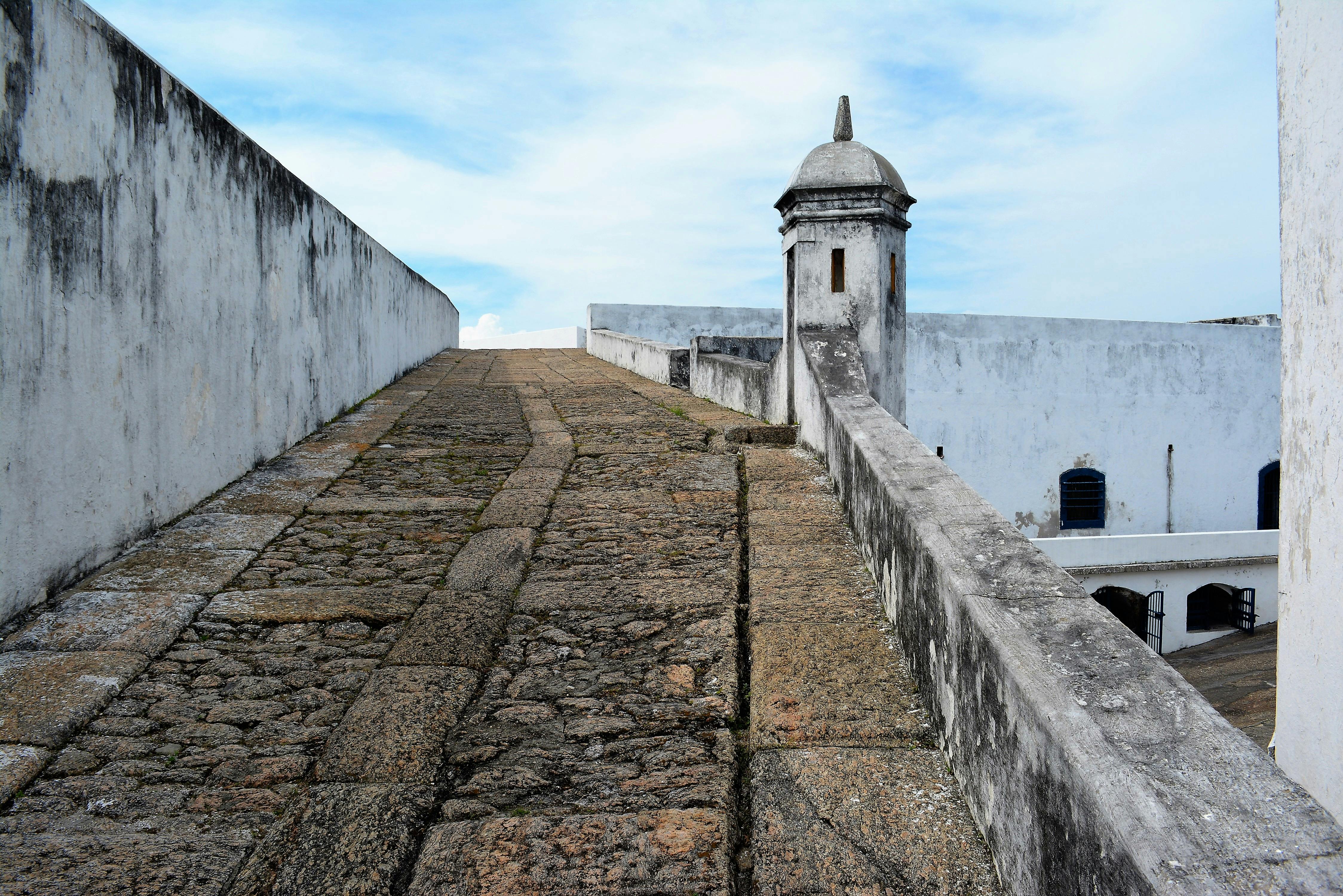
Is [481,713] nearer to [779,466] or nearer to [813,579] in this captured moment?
[813,579]

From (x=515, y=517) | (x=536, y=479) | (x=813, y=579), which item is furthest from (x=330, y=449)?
(x=813, y=579)

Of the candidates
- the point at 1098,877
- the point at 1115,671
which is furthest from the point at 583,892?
the point at 1115,671

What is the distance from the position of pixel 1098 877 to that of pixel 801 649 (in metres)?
1.36

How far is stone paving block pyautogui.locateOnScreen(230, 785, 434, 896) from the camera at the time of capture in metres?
1.75

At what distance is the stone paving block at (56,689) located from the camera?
2.29 metres

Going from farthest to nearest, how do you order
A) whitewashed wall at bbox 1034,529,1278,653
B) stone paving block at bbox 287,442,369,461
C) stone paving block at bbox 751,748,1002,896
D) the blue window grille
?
1. the blue window grille
2. whitewashed wall at bbox 1034,529,1278,653
3. stone paving block at bbox 287,442,369,461
4. stone paving block at bbox 751,748,1002,896

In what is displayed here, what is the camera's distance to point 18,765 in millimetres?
2127

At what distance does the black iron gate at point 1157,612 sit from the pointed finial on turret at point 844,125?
12157 mm

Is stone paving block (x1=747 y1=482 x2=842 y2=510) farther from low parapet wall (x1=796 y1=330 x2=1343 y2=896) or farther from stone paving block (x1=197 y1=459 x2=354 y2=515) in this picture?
stone paving block (x1=197 y1=459 x2=354 y2=515)

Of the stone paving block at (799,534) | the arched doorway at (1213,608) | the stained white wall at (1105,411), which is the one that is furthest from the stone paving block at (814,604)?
the arched doorway at (1213,608)

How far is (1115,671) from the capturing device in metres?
1.63

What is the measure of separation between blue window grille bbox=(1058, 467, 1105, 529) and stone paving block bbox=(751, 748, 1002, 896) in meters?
16.7

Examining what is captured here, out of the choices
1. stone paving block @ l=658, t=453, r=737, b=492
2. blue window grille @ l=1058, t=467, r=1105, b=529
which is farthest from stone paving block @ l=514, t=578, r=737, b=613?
blue window grille @ l=1058, t=467, r=1105, b=529

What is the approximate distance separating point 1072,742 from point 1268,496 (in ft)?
68.4
